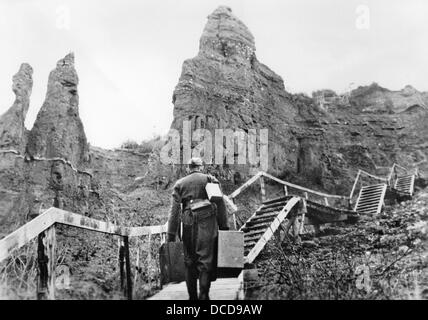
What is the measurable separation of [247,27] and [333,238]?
1197 centimetres

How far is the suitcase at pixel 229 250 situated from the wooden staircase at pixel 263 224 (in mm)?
3142

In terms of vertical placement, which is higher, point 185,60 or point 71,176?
point 185,60

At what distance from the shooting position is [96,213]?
53.9ft

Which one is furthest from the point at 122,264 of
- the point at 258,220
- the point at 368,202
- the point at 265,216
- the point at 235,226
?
the point at 368,202

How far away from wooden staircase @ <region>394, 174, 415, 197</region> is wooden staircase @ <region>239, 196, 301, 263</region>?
728cm

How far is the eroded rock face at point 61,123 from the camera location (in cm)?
1623

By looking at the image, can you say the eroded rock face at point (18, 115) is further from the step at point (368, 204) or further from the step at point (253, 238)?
the step at point (368, 204)

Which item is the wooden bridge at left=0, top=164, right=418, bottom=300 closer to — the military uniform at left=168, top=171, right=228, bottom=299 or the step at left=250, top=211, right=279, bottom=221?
the step at left=250, top=211, right=279, bottom=221

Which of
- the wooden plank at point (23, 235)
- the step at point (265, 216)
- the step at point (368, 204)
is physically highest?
the step at point (368, 204)

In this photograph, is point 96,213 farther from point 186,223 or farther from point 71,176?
point 186,223

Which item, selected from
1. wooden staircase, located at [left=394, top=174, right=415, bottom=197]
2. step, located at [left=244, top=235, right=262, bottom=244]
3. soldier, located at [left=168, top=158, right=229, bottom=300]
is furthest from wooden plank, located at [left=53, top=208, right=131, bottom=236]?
wooden staircase, located at [left=394, top=174, right=415, bottom=197]

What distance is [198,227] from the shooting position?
6062 millimetres

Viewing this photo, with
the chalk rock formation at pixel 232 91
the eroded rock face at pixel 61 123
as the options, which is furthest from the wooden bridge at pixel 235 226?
the eroded rock face at pixel 61 123
